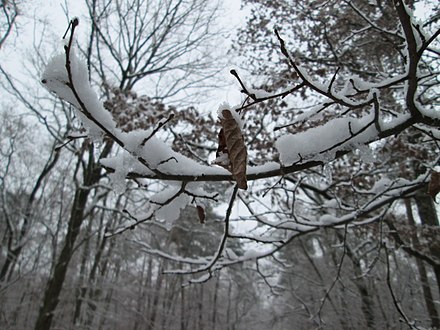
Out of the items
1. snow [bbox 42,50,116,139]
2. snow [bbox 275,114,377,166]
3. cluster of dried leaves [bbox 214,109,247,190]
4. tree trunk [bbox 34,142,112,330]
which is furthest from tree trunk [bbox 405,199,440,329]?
tree trunk [bbox 34,142,112,330]

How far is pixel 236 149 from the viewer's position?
798mm

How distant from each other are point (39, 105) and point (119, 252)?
23.2 ft

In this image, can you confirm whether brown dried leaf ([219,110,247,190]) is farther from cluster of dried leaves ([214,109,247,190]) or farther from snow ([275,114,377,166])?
snow ([275,114,377,166])

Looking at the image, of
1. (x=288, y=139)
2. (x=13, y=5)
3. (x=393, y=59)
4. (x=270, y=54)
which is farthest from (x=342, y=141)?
(x=13, y=5)

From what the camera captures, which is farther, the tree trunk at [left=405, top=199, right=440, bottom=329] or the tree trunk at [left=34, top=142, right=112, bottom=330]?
the tree trunk at [left=34, top=142, right=112, bottom=330]

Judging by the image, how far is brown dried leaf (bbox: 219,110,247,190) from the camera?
2.57ft

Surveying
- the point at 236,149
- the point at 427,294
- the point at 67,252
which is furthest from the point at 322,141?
the point at 67,252

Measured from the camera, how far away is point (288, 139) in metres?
1.01

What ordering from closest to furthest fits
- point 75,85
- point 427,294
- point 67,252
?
point 75,85 < point 427,294 < point 67,252

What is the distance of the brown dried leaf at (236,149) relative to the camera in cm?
→ 78

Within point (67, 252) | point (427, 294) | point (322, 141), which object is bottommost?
point (427, 294)

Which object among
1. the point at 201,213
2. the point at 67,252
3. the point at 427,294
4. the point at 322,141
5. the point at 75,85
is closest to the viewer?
the point at 75,85

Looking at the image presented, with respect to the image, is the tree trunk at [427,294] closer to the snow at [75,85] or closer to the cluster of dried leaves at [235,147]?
the cluster of dried leaves at [235,147]

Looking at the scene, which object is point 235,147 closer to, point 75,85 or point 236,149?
point 236,149
